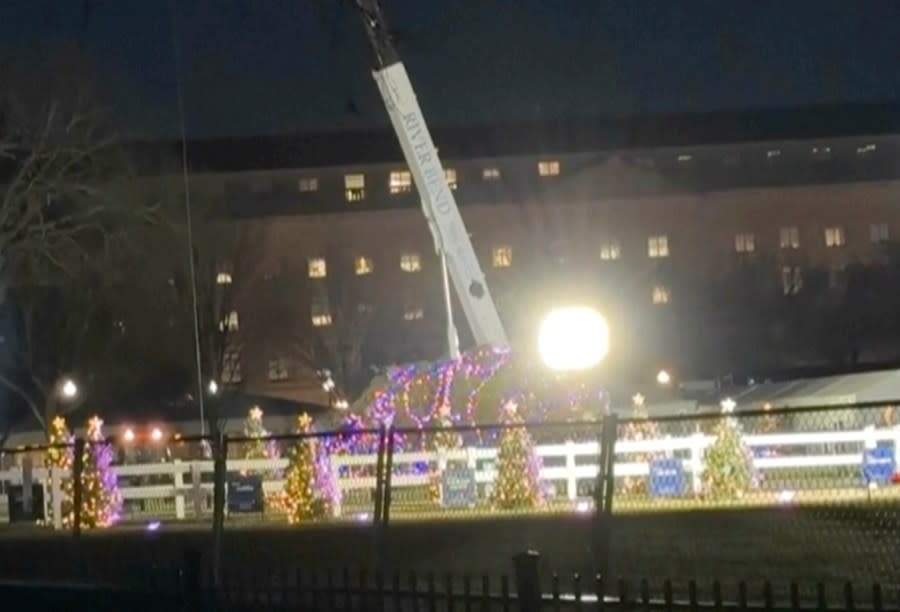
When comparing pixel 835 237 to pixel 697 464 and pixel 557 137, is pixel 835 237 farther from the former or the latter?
pixel 697 464

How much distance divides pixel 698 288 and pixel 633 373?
891cm

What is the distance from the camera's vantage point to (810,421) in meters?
36.0

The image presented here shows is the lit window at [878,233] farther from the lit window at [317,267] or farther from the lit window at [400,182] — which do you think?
the lit window at [317,267]

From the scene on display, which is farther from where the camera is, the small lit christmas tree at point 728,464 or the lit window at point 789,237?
the lit window at point 789,237

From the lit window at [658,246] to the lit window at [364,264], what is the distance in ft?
41.6

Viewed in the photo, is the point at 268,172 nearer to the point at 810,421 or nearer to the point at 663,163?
the point at 663,163

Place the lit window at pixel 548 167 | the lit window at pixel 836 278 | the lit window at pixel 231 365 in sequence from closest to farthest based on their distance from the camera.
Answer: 1. the lit window at pixel 231 365
2. the lit window at pixel 836 278
3. the lit window at pixel 548 167

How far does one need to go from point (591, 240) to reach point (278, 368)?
1553 centimetres

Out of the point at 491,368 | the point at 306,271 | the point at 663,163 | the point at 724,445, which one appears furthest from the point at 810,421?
the point at 663,163

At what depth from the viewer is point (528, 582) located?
11281 millimetres

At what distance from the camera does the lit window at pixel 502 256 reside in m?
84.3

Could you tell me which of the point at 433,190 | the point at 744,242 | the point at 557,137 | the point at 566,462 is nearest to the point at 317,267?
the point at 557,137

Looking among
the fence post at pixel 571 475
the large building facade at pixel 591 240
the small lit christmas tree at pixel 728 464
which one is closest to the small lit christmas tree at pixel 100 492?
the fence post at pixel 571 475

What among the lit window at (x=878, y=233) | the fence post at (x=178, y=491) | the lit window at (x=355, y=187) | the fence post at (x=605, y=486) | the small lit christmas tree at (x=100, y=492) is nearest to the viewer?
the fence post at (x=605, y=486)
